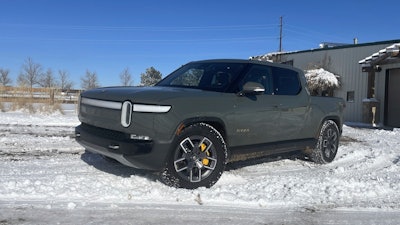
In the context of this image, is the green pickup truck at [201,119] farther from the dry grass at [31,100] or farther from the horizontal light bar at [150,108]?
the dry grass at [31,100]

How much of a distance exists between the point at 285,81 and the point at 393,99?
13219 millimetres

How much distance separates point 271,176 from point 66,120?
10.3 m

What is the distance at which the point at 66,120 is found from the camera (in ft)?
47.3

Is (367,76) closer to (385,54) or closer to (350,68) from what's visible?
(350,68)

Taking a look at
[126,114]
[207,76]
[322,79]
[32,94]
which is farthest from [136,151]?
[322,79]

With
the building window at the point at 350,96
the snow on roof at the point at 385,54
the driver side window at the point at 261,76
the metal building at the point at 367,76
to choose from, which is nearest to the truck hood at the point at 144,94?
the driver side window at the point at 261,76

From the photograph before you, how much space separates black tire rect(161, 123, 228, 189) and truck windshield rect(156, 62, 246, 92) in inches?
32.8

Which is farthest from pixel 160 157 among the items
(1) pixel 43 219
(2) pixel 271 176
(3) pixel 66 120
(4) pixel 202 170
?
(3) pixel 66 120

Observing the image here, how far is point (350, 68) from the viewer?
2078cm

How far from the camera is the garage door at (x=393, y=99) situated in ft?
57.4

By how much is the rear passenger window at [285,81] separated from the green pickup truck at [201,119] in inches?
0.7

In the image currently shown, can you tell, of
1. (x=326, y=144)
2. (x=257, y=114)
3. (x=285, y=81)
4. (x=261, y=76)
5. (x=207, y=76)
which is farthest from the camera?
(x=326, y=144)

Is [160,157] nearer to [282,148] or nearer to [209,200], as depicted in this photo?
[209,200]

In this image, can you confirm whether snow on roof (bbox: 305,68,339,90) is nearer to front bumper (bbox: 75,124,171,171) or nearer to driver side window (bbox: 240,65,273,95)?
driver side window (bbox: 240,65,273,95)
